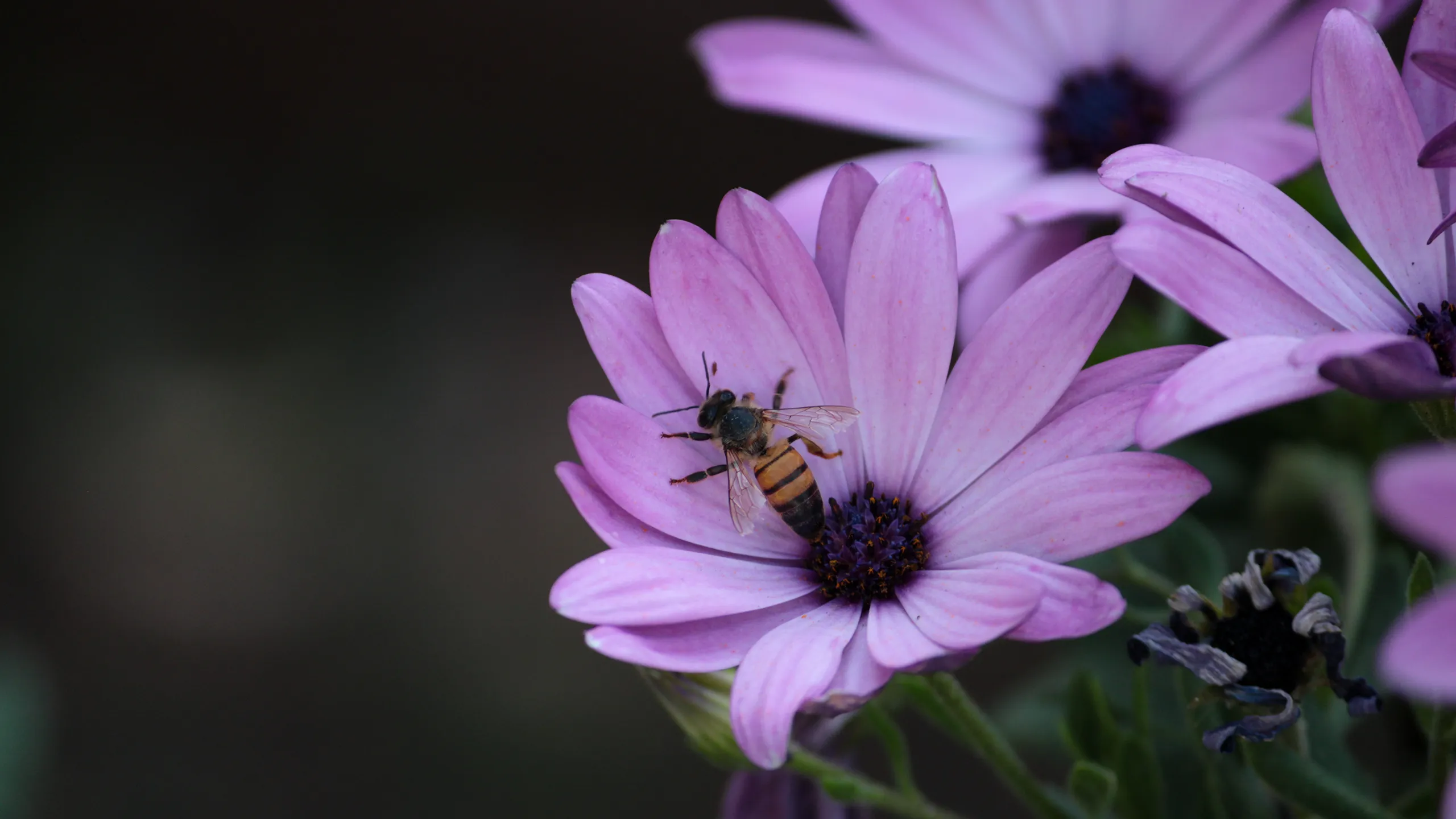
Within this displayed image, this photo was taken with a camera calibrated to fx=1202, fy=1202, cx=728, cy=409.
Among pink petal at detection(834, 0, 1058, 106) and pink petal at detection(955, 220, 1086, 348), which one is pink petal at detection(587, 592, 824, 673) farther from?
pink petal at detection(834, 0, 1058, 106)

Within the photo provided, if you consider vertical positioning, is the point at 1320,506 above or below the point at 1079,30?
below

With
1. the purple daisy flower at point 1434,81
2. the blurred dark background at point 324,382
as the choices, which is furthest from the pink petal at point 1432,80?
the blurred dark background at point 324,382

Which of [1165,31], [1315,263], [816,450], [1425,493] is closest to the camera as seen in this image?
[1425,493]

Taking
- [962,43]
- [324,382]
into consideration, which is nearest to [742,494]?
[962,43]

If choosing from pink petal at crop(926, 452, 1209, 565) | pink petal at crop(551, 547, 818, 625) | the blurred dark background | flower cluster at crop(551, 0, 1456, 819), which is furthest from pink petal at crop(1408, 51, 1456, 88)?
the blurred dark background

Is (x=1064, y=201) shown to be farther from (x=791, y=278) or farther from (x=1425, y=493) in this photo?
(x=1425, y=493)

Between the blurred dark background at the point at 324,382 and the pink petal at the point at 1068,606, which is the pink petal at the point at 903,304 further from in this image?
the blurred dark background at the point at 324,382

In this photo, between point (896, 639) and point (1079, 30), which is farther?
point (1079, 30)
